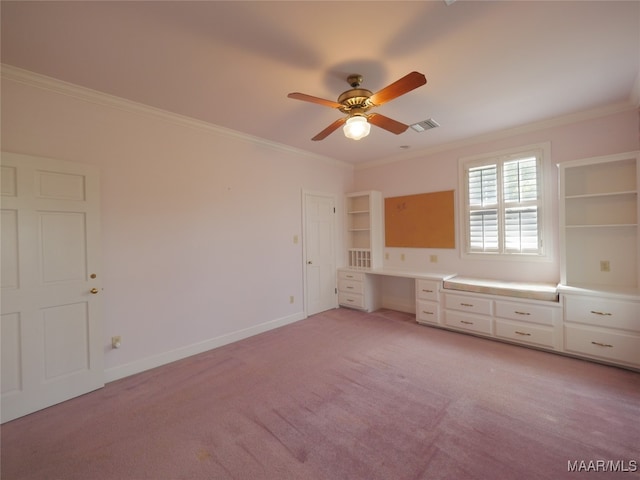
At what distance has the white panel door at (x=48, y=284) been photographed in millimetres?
2186

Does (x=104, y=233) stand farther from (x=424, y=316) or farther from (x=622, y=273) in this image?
(x=622, y=273)

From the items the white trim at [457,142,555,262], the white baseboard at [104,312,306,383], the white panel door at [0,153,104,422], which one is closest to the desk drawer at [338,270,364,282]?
the white baseboard at [104,312,306,383]

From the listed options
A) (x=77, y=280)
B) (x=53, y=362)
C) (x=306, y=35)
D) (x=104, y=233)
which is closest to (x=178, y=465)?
(x=53, y=362)

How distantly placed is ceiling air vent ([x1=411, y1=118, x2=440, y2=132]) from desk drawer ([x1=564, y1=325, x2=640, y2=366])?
8.87ft

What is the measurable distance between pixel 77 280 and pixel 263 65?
2.46 m

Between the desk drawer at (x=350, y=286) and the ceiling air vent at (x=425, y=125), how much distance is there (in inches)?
102

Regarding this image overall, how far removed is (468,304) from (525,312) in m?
0.61

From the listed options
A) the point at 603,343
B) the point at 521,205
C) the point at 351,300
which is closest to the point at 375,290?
the point at 351,300

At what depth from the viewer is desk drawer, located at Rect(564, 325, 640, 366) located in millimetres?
2680

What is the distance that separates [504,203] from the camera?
12.7 ft

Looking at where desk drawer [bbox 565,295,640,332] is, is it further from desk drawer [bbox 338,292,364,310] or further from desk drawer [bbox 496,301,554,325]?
desk drawer [bbox 338,292,364,310]

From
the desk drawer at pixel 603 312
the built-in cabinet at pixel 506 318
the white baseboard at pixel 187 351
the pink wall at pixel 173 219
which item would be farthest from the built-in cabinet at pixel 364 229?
the desk drawer at pixel 603 312

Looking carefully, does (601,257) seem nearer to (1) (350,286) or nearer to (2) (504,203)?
(2) (504,203)

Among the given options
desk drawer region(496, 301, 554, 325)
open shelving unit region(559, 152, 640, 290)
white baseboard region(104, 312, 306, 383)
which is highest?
open shelving unit region(559, 152, 640, 290)
